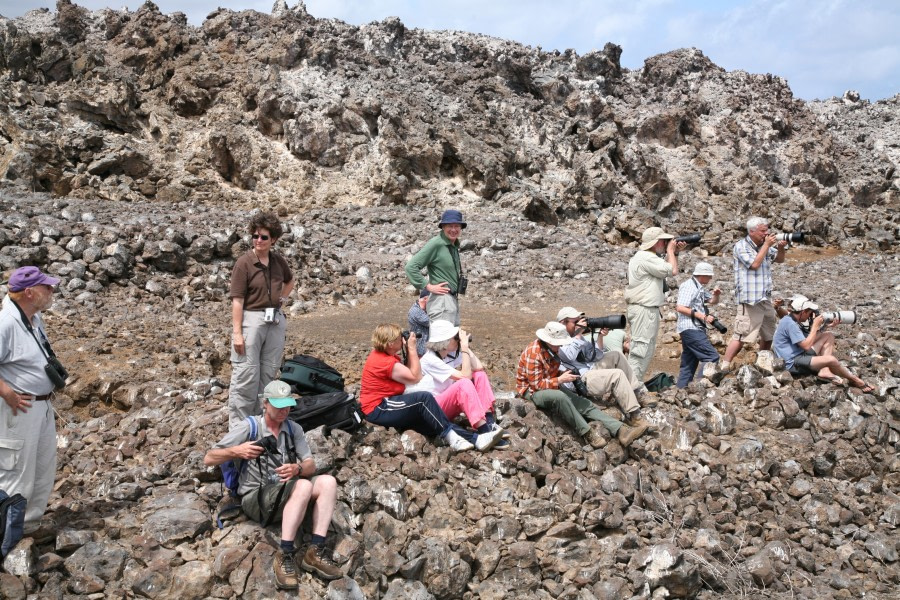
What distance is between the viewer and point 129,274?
40.3 feet

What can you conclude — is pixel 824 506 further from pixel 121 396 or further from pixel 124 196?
pixel 124 196

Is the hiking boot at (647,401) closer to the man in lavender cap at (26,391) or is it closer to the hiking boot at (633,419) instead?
the hiking boot at (633,419)

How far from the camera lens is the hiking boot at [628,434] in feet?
21.0

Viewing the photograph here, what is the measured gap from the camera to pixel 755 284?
7707 mm

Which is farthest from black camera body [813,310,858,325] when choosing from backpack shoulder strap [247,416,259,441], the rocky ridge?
the rocky ridge

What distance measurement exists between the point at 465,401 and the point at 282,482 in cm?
188

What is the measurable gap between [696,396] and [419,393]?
11.1 ft

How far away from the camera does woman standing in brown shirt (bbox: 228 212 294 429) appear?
215 inches

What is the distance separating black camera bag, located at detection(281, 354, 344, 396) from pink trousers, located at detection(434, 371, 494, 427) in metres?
0.91

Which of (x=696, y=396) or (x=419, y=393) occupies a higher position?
(x=419, y=393)

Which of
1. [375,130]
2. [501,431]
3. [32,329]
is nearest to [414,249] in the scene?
[375,130]

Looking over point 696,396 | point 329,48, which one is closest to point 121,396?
point 696,396

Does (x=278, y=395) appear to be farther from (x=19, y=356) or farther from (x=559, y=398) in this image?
(x=559, y=398)

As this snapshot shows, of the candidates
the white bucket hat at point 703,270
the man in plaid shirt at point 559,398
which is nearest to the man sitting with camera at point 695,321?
the white bucket hat at point 703,270
